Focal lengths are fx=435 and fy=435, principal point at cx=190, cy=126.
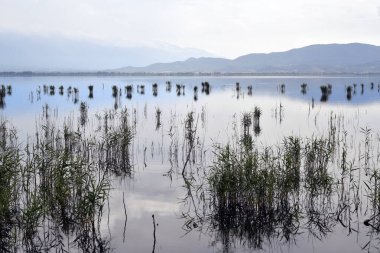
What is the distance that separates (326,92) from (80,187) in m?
49.8

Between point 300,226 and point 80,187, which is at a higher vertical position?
point 80,187

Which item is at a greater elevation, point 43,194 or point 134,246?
point 43,194

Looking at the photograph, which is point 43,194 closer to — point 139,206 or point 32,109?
point 139,206

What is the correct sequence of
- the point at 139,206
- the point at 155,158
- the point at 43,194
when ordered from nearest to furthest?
the point at 43,194 < the point at 139,206 < the point at 155,158

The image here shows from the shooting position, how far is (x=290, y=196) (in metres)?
12.1

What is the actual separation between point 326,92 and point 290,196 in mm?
46934

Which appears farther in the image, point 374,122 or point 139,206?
point 374,122

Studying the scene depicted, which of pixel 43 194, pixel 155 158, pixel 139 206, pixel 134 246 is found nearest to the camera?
pixel 134 246

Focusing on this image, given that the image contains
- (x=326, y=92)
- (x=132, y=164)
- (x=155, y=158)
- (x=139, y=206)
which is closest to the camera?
(x=139, y=206)

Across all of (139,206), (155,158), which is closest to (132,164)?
(155,158)

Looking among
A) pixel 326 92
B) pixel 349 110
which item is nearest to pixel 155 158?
pixel 349 110

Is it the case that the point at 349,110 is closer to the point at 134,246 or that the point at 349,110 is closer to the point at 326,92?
the point at 326,92

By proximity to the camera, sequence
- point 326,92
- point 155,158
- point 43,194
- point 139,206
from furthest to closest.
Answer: point 326,92
point 155,158
point 139,206
point 43,194

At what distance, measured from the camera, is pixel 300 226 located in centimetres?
1022
